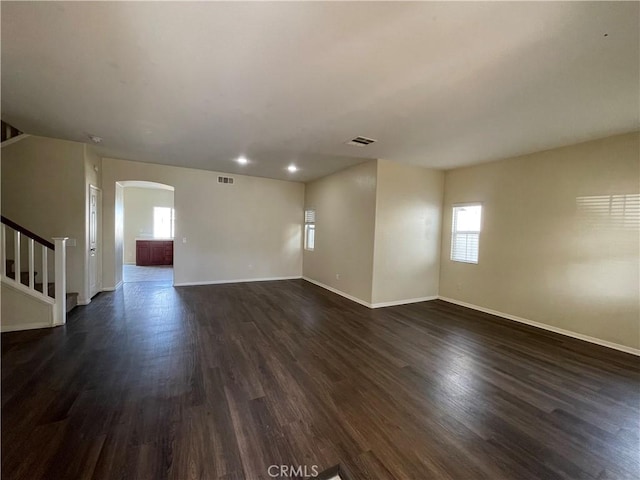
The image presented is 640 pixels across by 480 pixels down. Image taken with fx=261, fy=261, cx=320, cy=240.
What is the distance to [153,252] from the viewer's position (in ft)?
29.8

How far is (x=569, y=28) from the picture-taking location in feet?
5.40

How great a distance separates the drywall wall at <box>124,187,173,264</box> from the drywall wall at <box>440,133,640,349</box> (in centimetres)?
1013

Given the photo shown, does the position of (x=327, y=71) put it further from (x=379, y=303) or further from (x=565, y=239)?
(x=565, y=239)

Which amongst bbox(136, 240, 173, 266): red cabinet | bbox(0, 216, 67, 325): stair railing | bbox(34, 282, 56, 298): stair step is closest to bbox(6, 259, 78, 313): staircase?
bbox(34, 282, 56, 298): stair step

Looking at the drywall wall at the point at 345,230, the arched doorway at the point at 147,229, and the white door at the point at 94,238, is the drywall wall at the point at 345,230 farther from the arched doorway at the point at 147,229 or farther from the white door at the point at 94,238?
the arched doorway at the point at 147,229

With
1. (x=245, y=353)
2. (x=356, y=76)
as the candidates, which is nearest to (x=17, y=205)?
(x=245, y=353)

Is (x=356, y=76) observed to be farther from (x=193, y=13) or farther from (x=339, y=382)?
(x=339, y=382)

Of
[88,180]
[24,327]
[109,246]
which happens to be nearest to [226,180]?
[88,180]

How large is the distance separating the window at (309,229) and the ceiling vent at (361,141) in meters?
3.21

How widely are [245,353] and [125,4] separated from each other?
307 centimetres

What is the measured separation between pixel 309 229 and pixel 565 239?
5.30 metres

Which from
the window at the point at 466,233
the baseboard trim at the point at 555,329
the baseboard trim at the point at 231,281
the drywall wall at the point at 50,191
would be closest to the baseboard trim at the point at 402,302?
the baseboard trim at the point at 555,329

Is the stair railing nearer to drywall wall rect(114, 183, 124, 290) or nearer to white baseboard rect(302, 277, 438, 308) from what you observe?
drywall wall rect(114, 183, 124, 290)

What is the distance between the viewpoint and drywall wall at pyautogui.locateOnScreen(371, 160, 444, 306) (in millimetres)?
4867
